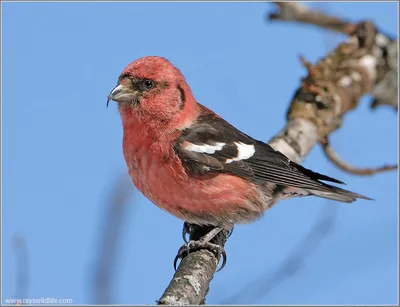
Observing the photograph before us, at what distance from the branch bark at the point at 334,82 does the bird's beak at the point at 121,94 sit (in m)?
1.14

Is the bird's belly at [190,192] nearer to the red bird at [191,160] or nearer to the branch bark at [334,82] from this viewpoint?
the red bird at [191,160]

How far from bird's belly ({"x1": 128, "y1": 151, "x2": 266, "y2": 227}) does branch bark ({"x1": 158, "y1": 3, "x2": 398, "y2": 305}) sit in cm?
26

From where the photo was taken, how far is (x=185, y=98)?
5555 millimetres

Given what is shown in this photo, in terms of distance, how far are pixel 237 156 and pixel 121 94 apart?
1033 mm

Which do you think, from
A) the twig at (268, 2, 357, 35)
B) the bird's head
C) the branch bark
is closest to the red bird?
the bird's head

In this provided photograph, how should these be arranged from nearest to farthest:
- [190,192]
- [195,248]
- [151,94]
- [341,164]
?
[195,248], [190,192], [151,94], [341,164]

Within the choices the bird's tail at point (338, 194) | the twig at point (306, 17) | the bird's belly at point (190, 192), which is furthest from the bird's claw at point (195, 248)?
the twig at point (306, 17)

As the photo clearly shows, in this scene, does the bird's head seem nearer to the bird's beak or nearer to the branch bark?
the bird's beak

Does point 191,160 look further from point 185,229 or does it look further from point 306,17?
point 306,17

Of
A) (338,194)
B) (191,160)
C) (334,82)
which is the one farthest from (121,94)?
(334,82)

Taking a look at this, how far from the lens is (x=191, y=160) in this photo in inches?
207

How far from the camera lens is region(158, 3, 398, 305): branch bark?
625 cm

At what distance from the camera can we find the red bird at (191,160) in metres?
5.23

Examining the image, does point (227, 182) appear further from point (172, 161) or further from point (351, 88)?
point (351, 88)
